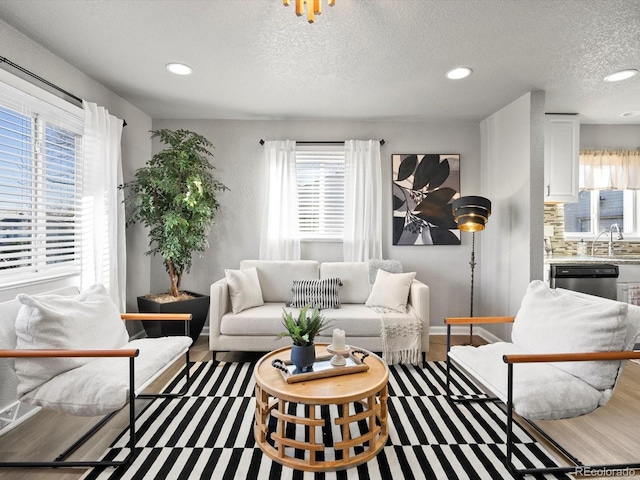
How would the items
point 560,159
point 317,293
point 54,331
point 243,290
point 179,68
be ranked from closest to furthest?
point 54,331 < point 179,68 < point 243,290 < point 317,293 < point 560,159

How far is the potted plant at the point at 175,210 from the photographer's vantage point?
340 centimetres

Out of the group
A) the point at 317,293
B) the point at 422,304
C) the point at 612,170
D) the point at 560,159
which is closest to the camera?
the point at 422,304

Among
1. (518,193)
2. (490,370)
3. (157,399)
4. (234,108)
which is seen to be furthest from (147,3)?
(518,193)

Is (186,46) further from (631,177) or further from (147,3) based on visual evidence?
(631,177)

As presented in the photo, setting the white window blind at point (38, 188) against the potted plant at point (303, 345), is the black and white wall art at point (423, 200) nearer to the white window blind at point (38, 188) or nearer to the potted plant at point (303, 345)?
the potted plant at point (303, 345)

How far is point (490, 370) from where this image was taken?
6.67 feet

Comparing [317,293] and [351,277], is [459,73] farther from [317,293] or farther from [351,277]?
[317,293]

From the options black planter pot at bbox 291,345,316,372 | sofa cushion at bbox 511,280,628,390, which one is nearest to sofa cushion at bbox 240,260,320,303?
black planter pot at bbox 291,345,316,372

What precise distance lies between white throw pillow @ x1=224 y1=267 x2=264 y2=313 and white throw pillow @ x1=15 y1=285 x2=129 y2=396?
113cm

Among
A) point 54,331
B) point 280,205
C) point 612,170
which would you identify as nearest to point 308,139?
point 280,205

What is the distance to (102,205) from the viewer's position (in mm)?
3072

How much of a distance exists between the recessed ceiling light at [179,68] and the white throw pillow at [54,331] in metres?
1.91

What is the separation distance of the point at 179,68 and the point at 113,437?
2699mm

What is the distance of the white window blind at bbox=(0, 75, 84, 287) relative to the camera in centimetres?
231
